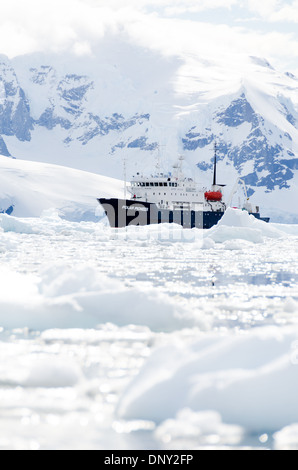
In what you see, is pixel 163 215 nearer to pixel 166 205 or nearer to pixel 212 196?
pixel 166 205

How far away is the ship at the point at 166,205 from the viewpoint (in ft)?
199

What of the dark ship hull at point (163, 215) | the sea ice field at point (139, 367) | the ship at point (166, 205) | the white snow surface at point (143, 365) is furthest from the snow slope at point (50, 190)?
the sea ice field at point (139, 367)

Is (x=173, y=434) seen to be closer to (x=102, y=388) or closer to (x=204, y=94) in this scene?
(x=102, y=388)

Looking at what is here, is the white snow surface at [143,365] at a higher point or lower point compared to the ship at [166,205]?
lower

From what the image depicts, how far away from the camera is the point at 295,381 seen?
6.77 metres

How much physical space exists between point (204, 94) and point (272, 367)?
19418cm

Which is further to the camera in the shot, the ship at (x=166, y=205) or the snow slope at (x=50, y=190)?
the snow slope at (x=50, y=190)

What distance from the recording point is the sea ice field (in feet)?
20.8

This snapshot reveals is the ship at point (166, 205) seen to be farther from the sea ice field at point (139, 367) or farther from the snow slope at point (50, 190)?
the sea ice field at point (139, 367)

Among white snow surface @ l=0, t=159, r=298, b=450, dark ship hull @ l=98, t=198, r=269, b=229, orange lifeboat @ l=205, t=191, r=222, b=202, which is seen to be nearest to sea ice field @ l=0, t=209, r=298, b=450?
white snow surface @ l=0, t=159, r=298, b=450

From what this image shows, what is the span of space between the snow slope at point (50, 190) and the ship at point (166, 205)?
26.6 metres

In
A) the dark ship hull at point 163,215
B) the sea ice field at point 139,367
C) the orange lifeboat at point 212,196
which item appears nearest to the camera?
the sea ice field at point 139,367

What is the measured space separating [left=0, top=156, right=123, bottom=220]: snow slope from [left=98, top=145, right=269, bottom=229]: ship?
87.4ft
